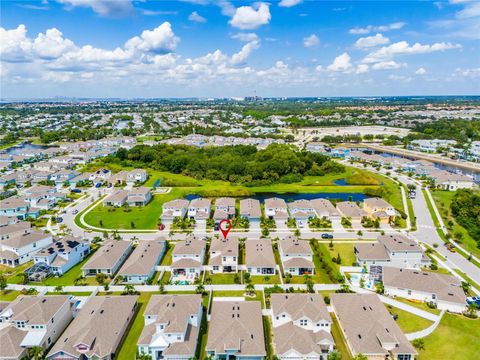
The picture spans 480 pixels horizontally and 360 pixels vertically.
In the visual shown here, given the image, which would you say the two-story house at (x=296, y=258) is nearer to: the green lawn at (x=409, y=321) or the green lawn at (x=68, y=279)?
the green lawn at (x=409, y=321)

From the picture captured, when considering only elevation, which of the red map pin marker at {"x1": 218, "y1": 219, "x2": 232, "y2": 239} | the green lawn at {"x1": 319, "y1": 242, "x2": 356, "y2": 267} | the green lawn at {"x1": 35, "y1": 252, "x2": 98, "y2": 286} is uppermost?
the red map pin marker at {"x1": 218, "y1": 219, "x2": 232, "y2": 239}

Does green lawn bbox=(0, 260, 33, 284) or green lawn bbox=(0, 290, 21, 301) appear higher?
green lawn bbox=(0, 290, 21, 301)

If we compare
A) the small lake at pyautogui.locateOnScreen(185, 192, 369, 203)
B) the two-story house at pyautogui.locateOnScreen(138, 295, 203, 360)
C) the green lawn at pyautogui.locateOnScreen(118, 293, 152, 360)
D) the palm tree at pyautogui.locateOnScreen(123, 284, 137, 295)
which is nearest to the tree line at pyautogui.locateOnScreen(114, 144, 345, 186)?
the small lake at pyautogui.locateOnScreen(185, 192, 369, 203)

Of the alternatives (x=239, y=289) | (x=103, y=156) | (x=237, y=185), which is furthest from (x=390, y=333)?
(x=103, y=156)

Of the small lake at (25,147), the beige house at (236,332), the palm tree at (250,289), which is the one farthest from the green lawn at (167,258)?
the small lake at (25,147)

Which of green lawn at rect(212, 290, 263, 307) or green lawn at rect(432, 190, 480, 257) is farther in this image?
green lawn at rect(432, 190, 480, 257)

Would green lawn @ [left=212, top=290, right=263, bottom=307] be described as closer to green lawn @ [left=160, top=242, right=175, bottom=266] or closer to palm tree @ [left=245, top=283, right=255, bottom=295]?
palm tree @ [left=245, top=283, right=255, bottom=295]

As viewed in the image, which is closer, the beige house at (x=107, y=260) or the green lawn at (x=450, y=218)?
the beige house at (x=107, y=260)
